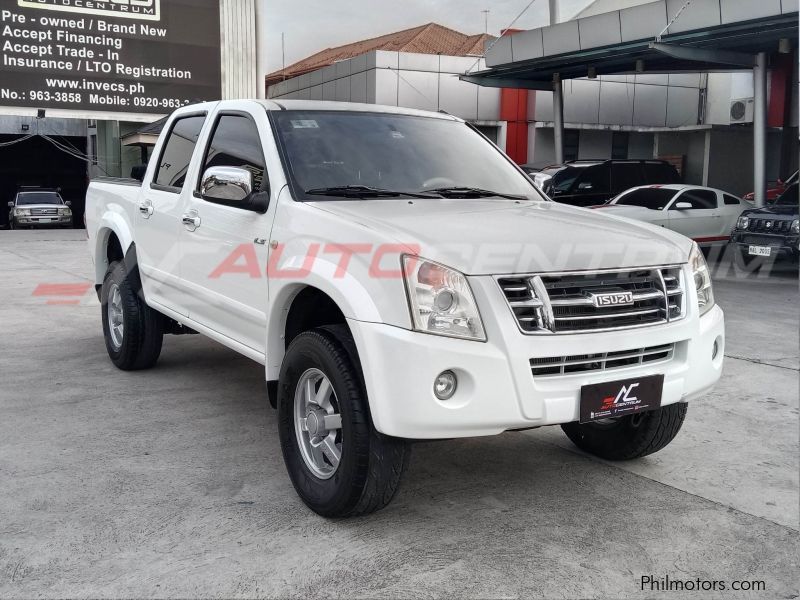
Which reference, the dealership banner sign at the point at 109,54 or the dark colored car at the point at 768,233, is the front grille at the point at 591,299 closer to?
the dark colored car at the point at 768,233

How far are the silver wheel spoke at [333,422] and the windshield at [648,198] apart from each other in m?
12.7

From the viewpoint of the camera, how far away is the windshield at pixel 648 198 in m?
15.3

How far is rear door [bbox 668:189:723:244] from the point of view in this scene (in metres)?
15.3

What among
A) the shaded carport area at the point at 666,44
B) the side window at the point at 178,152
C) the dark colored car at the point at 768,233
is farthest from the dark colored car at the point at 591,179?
the side window at the point at 178,152

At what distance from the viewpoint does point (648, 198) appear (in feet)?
50.6

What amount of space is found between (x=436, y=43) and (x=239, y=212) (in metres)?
39.4

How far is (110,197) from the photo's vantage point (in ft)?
21.5

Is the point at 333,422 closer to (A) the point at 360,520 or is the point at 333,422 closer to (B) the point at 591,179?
(A) the point at 360,520

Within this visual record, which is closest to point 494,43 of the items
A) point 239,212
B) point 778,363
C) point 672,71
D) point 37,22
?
point 672,71

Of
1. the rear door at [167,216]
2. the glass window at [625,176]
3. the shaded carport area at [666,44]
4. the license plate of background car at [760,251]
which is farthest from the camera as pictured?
the glass window at [625,176]

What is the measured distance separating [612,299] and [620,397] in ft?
1.32

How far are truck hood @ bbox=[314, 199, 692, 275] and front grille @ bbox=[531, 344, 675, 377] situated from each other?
1.17 ft

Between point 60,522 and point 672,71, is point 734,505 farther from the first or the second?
point 672,71

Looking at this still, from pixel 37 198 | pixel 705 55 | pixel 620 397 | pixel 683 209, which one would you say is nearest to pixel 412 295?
pixel 620 397
